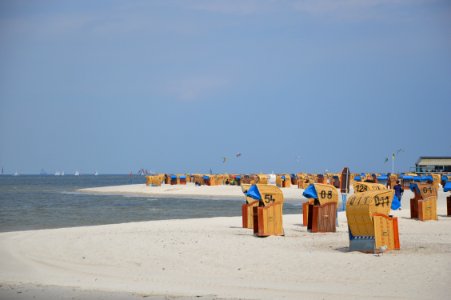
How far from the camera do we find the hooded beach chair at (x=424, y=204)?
2369cm

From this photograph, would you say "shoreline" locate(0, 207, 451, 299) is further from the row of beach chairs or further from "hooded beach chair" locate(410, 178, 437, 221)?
"hooded beach chair" locate(410, 178, 437, 221)

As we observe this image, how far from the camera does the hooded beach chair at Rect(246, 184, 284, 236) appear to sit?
17.8m

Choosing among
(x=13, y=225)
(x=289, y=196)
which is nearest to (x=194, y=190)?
(x=289, y=196)

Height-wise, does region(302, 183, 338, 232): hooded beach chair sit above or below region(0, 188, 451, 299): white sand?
above

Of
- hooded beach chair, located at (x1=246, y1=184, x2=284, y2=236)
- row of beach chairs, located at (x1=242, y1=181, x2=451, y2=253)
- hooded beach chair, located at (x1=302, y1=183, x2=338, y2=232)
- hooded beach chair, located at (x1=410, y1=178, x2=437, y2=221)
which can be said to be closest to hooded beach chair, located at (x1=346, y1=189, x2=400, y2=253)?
row of beach chairs, located at (x1=242, y1=181, x2=451, y2=253)

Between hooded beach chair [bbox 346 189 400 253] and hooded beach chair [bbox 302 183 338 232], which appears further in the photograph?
hooded beach chair [bbox 302 183 338 232]

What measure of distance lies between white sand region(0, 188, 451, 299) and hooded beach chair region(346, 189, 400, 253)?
297 mm

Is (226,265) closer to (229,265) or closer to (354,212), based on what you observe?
(229,265)

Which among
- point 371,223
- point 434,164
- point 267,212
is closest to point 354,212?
point 371,223

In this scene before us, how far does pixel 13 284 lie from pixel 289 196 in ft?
133

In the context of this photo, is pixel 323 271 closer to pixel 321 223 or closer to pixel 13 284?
pixel 13 284

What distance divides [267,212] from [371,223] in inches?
173

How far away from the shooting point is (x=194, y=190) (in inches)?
2441

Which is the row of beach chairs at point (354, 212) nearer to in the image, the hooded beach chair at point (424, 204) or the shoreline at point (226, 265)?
the hooded beach chair at point (424, 204)
